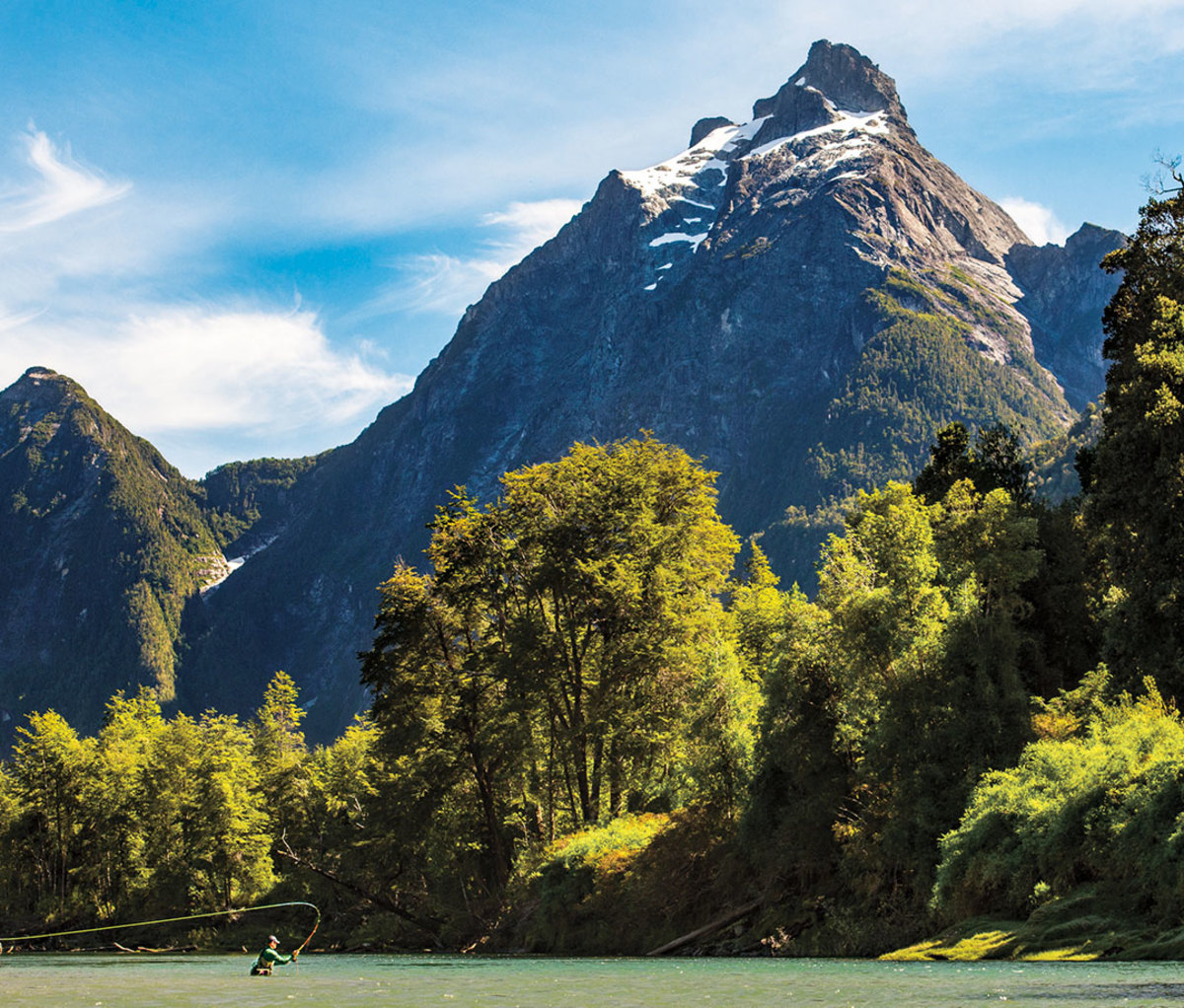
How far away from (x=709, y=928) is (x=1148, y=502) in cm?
1894

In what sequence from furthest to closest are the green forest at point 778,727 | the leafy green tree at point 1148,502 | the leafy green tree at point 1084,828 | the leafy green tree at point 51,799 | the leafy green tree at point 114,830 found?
the leafy green tree at point 51,799, the leafy green tree at point 114,830, the leafy green tree at point 1148,502, the green forest at point 778,727, the leafy green tree at point 1084,828

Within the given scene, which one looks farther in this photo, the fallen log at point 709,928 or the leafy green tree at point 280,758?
the leafy green tree at point 280,758

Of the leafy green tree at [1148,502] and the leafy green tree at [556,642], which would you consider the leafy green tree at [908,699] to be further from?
the leafy green tree at [556,642]

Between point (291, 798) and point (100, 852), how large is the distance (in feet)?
39.2

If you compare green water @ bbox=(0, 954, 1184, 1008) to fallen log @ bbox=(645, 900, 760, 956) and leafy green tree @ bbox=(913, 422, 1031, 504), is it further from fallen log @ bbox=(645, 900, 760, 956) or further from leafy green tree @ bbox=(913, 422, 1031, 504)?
leafy green tree @ bbox=(913, 422, 1031, 504)

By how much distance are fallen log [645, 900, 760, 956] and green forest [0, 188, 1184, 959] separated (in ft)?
0.34

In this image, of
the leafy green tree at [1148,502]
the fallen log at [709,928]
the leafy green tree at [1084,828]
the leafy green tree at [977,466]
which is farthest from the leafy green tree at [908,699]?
the leafy green tree at [977,466]

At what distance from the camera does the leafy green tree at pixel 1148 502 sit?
116 feet

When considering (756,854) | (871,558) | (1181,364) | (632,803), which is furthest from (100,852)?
(1181,364)

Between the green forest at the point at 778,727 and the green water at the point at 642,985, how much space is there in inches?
112

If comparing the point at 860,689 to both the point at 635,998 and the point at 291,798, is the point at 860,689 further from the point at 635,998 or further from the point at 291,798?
the point at 291,798

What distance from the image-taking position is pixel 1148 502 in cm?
3622

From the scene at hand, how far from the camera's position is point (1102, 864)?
27406mm

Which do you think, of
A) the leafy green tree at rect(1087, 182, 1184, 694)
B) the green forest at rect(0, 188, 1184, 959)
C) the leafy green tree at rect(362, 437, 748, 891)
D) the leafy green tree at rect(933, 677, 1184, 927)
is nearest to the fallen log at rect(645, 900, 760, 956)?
the green forest at rect(0, 188, 1184, 959)
